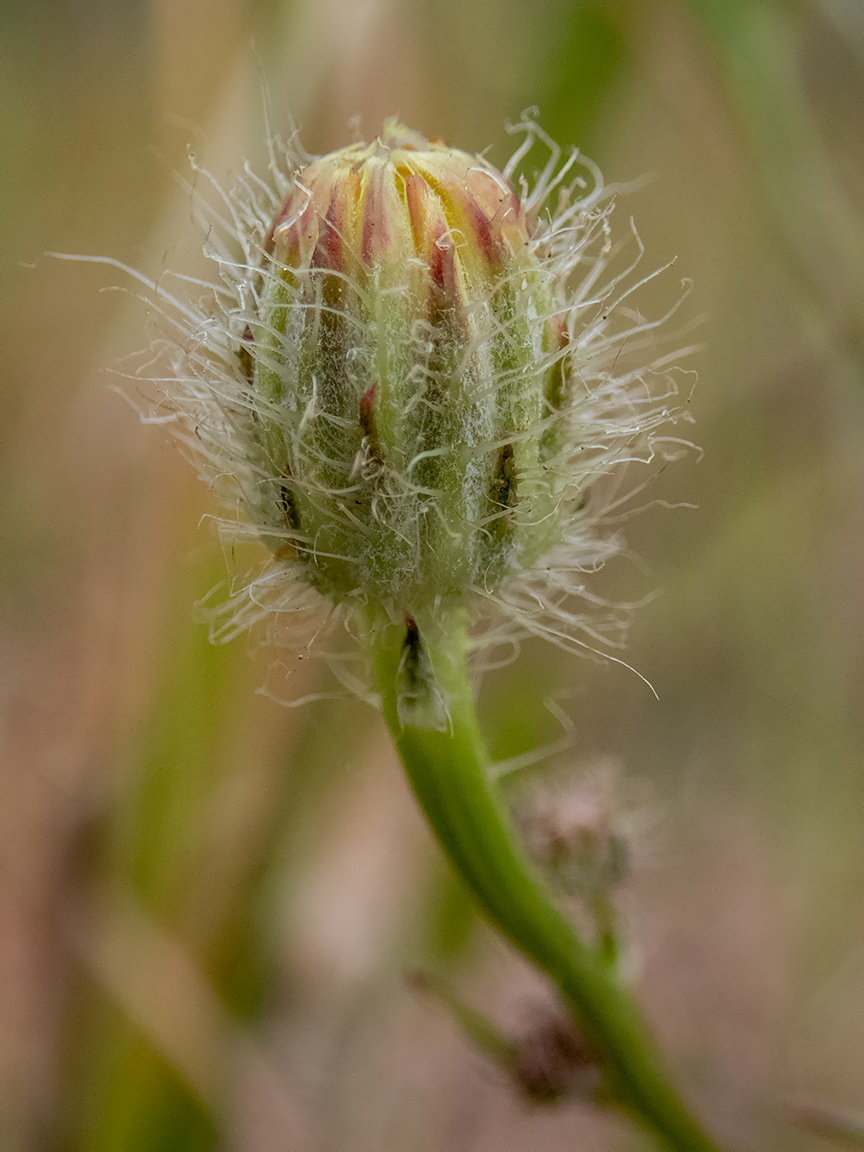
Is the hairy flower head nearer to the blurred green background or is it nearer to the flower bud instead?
the flower bud

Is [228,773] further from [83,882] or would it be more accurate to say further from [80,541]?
[80,541]

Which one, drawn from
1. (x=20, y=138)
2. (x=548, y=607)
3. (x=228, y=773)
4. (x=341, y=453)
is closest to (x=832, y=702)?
(x=228, y=773)

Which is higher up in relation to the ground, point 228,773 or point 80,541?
point 80,541

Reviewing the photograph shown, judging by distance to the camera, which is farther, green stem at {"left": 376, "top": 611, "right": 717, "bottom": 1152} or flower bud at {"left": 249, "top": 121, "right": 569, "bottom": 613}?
green stem at {"left": 376, "top": 611, "right": 717, "bottom": 1152}

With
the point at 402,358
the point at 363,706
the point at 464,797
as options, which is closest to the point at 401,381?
the point at 402,358

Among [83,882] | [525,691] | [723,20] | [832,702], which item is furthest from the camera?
[832,702]

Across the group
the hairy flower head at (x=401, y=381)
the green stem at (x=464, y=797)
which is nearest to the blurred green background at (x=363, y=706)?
the green stem at (x=464, y=797)

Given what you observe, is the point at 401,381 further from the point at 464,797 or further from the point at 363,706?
the point at 363,706

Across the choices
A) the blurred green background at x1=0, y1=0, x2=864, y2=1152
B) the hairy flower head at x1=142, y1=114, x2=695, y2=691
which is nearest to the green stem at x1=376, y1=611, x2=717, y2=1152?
the hairy flower head at x1=142, y1=114, x2=695, y2=691

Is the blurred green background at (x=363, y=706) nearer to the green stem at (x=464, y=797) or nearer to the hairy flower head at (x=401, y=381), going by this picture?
the green stem at (x=464, y=797)
